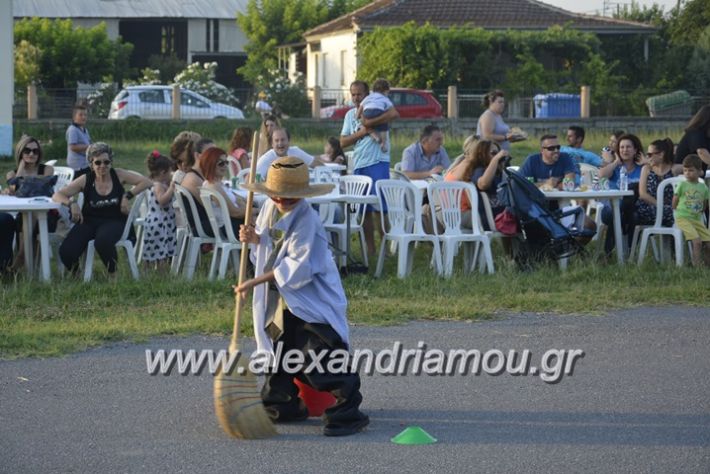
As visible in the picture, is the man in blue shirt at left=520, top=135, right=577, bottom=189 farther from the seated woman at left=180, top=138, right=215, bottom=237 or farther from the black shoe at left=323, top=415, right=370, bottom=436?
the black shoe at left=323, top=415, right=370, bottom=436

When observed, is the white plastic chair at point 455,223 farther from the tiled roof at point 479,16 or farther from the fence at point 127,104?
the tiled roof at point 479,16

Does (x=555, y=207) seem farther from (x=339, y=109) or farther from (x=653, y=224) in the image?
(x=339, y=109)

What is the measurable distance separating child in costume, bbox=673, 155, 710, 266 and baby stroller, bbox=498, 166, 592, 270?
1082 mm

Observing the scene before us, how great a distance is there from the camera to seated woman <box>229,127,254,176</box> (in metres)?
14.7

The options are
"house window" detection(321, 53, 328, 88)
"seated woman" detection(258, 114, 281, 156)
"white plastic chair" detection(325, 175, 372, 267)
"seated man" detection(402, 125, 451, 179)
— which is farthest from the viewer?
"house window" detection(321, 53, 328, 88)

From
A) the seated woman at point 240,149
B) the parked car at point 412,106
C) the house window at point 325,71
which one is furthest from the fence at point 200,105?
the seated woman at point 240,149

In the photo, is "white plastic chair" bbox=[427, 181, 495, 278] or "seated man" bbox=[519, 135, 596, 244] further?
"seated man" bbox=[519, 135, 596, 244]

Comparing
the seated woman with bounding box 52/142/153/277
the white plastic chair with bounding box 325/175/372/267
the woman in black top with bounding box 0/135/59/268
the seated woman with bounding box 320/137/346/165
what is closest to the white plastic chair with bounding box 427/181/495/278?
the white plastic chair with bounding box 325/175/372/267

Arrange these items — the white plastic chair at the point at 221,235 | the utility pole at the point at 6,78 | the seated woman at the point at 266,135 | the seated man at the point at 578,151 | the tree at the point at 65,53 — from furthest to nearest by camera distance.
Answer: the tree at the point at 65,53
the utility pole at the point at 6,78
the seated man at the point at 578,151
the seated woman at the point at 266,135
the white plastic chair at the point at 221,235

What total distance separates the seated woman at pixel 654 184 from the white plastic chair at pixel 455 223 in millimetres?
2062

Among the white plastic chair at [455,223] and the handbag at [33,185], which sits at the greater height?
the handbag at [33,185]

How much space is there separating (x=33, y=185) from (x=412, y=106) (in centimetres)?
2426

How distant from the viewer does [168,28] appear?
2478 inches

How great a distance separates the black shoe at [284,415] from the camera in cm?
720
